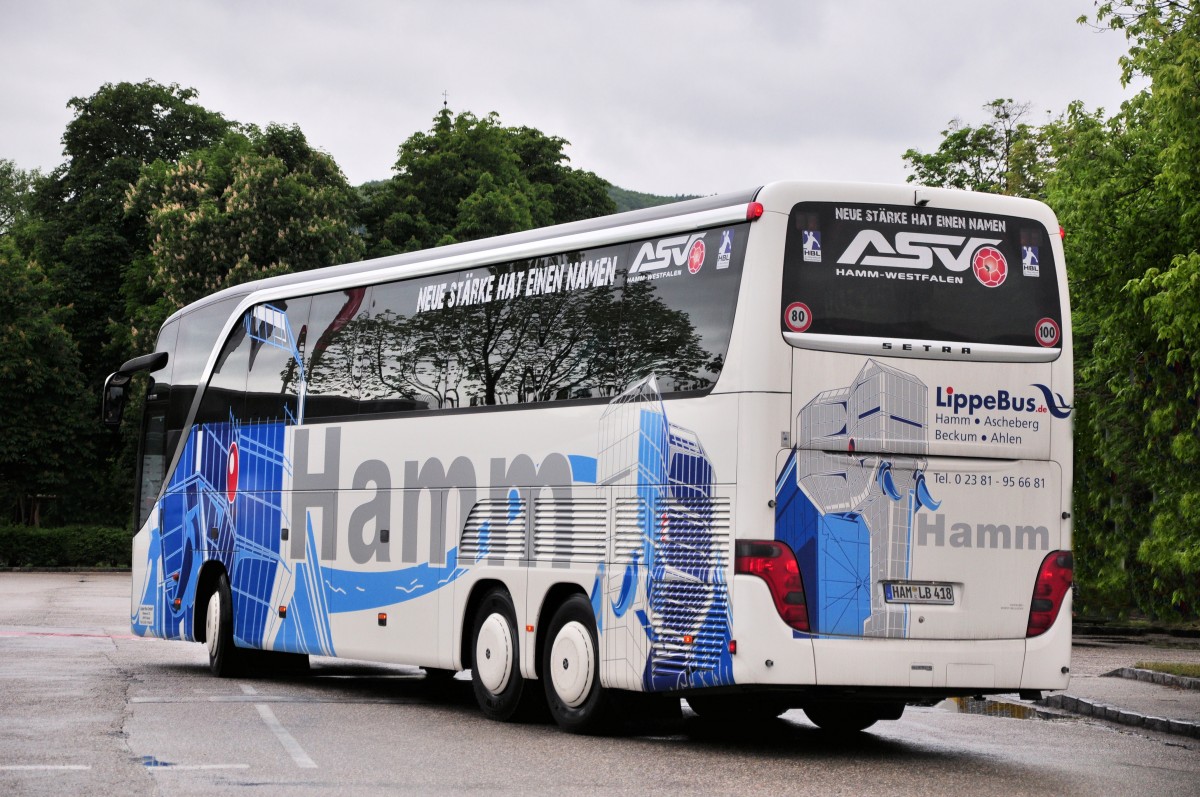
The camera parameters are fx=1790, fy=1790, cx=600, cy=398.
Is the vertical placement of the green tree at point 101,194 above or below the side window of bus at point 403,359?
above

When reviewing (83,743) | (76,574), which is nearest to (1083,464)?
(83,743)

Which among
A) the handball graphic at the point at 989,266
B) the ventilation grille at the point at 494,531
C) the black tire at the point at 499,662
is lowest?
the black tire at the point at 499,662

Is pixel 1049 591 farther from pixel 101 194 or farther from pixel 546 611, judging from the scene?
pixel 101 194

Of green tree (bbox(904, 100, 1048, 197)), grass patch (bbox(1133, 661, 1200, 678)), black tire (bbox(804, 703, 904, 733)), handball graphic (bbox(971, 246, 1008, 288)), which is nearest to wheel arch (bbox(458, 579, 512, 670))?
black tire (bbox(804, 703, 904, 733))

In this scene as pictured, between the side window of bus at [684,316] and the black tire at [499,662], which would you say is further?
the black tire at [499,662]

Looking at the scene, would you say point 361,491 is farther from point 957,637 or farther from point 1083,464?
point 1083,464

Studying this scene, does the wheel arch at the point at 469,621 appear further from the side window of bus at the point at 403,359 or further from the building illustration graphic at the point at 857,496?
the building illustration graphic at the point at 857,496

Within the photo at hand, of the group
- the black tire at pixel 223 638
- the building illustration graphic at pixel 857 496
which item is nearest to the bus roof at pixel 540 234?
the building illustration graphic at pixel 857 496

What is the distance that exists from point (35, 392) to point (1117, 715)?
→ 163 ft

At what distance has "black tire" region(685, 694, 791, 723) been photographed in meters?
13.7

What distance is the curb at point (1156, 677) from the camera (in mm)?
19578

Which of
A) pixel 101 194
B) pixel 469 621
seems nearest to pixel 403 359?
pixel 469 621

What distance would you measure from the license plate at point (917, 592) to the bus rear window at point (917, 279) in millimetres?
1609

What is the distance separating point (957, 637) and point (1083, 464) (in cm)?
1840
